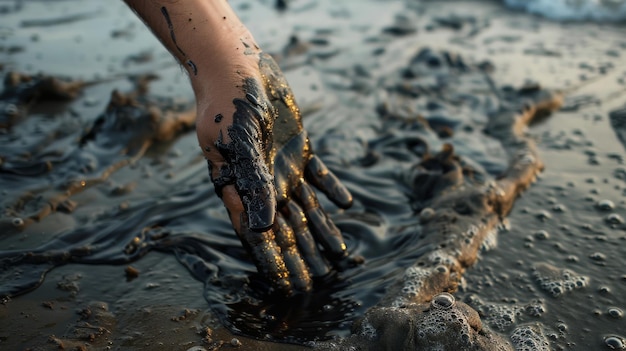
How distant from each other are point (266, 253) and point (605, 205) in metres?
2.15

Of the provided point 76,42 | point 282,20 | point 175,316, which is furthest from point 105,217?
point 282,20

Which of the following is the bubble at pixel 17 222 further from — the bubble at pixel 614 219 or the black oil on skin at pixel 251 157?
the bubble at pixel 614 219

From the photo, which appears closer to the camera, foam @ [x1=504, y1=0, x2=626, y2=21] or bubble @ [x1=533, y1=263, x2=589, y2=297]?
bubble @ [x1=533, y1=263, x2=589, y2=297]

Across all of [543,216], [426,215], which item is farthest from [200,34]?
[543,216]

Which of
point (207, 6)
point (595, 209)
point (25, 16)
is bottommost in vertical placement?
point (25, 16)

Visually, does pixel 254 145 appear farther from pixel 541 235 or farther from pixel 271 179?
pixel 541 235

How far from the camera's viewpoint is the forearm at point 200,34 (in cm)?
266

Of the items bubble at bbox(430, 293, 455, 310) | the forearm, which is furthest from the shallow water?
the forearm

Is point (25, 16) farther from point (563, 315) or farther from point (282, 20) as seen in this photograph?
point (563, 315)

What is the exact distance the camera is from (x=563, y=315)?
2.56 metres

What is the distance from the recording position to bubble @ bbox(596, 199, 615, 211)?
3.34 m

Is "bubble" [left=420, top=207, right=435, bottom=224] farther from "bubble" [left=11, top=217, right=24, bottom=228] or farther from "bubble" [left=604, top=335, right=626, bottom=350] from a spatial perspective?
"bubble" [left=11, top=217, right=24, bottom=228]

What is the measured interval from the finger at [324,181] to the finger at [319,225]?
0.09m

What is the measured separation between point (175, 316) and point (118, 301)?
0.32m
